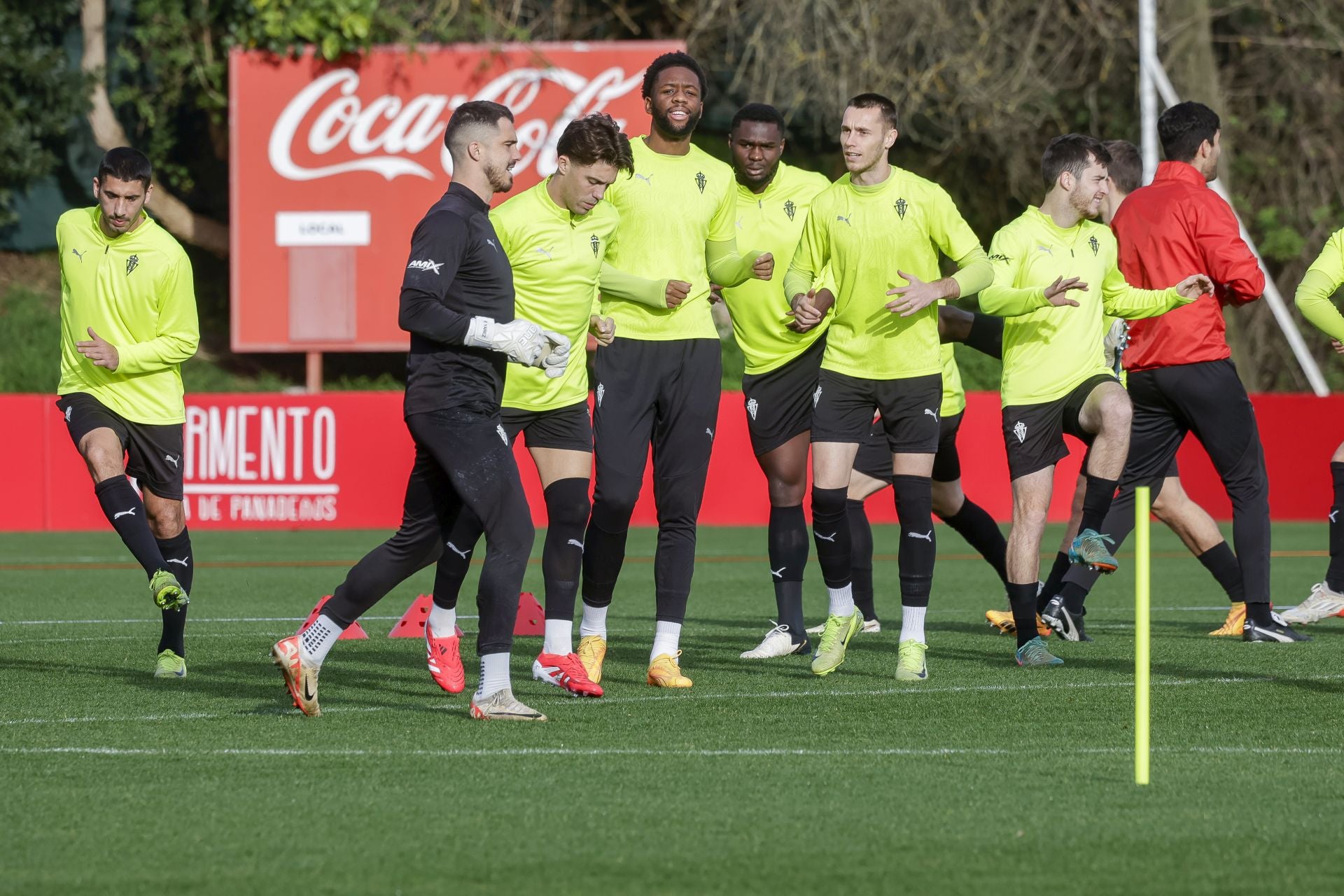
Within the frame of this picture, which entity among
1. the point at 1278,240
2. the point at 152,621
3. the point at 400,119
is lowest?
the point at 152,621

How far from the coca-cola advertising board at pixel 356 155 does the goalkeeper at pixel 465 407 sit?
1613 cm

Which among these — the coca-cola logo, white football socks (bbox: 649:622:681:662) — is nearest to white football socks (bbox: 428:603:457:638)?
white football socks (bbox: 649:622:681:662)

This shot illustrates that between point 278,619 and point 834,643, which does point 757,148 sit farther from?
point 278,619

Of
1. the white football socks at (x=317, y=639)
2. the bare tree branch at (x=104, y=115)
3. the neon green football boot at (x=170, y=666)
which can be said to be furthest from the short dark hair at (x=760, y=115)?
the bare tree branch at (x=104, y=115)

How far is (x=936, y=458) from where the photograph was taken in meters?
9.26

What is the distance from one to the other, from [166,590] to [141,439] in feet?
3.07

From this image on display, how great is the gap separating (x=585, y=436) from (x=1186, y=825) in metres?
3.39

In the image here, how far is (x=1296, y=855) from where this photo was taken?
4.41 m

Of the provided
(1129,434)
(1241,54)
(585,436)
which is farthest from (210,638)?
(1241,54)

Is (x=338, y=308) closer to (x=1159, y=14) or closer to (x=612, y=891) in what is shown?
(x=1159, y=14)

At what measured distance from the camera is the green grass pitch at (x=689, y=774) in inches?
168

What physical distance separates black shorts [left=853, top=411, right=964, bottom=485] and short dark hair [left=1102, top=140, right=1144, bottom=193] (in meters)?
1.45

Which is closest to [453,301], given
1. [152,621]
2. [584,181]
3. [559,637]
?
[584,181]

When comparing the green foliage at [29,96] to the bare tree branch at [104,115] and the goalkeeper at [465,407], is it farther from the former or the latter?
the goalkeeper at [465,407]
